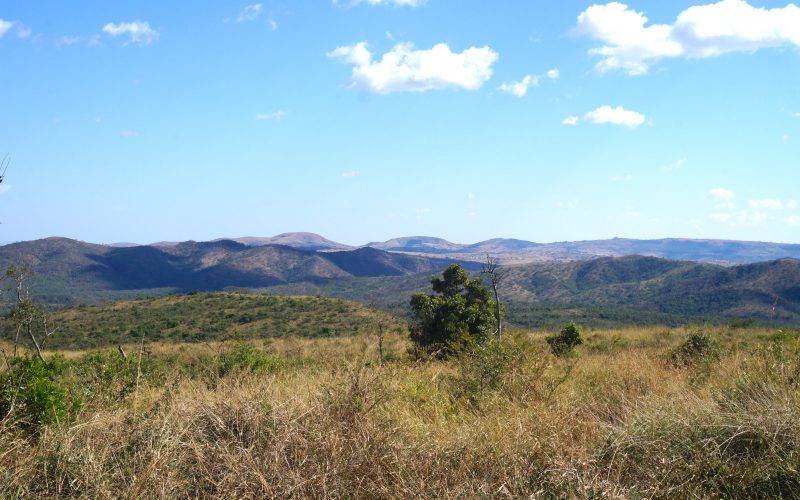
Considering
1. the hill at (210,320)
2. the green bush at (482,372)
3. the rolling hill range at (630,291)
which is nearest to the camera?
the green bush at (482,372)

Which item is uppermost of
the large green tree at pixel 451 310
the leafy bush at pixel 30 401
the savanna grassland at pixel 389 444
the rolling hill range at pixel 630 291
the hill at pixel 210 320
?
the leafy bush at pixel 30 401

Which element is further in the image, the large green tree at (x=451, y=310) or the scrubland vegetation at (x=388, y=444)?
the large green tree at (x=451, y=310)

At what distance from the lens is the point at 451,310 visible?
2069cm

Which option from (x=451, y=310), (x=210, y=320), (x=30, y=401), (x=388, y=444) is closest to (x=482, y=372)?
(x=388, y=444)

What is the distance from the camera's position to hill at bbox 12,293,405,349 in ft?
127

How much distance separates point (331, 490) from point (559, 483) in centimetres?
177

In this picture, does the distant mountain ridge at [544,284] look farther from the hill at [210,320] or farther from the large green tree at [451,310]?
the large green tree at [451,310]

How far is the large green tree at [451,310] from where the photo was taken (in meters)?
20.3

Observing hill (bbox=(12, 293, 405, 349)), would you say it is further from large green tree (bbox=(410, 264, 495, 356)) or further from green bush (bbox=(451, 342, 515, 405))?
green bush (bbox=(451, 342, 515, 405))

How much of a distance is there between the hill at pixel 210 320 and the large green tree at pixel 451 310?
14.7 m

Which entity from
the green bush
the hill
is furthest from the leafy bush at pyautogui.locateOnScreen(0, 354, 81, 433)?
the hill

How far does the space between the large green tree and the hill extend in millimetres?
14729

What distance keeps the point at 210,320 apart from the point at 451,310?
106ft

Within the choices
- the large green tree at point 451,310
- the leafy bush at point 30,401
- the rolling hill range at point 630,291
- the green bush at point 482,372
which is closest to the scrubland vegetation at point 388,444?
the leafy bush at point 30,401
